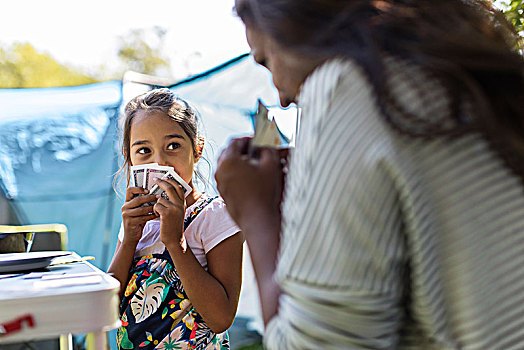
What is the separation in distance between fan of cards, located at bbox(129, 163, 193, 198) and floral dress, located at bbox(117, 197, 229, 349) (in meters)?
0.21

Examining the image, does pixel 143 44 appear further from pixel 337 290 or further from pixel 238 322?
pixel 337 290

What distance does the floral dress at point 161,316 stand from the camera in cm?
162

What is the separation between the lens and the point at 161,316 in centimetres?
163

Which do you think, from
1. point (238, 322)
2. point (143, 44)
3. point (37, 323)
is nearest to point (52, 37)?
point (143, 44)

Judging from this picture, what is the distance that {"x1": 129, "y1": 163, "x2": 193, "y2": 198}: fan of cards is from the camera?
67.9 inches

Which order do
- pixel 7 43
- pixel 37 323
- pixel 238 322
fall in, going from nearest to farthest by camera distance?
pixel 37 323
pixel 238 322
pixel 7 43

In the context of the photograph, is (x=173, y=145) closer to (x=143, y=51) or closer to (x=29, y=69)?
(x=29, y=69)

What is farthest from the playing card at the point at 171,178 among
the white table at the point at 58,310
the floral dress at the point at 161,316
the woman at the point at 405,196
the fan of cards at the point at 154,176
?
the woman at the point at 405,196

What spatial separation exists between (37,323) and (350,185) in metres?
0.70

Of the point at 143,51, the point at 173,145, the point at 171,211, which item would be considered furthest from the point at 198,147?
the point at 143,51

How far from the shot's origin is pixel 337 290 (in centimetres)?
65

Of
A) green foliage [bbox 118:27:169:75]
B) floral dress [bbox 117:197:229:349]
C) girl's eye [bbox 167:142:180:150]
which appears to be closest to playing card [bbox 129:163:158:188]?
girl's eye [bbox 167:142:180:150]

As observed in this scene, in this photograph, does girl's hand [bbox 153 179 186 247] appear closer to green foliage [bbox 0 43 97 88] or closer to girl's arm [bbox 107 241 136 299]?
girl's arm [bbox 107 241 136 299]

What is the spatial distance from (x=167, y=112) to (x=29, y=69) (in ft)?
85.4
